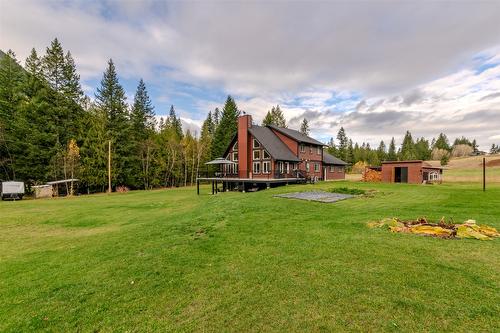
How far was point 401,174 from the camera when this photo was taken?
1182 inches

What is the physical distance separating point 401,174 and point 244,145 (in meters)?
19.3

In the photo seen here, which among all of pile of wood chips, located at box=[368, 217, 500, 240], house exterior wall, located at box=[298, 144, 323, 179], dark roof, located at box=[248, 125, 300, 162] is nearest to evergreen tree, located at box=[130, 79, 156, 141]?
dark roof, located at box=[248, 125, 300, 162]

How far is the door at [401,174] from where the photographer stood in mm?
29567

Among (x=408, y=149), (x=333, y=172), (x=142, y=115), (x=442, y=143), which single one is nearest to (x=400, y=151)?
(x=408, y=149)

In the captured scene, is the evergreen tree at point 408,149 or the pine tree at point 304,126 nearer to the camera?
the pine tree at point 304,126

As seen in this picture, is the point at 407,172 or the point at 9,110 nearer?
the point at 407,172

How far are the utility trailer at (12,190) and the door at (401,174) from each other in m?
42.6

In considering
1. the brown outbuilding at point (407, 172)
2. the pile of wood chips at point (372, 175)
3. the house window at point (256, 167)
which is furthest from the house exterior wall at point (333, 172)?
the house window at point (256, 167)

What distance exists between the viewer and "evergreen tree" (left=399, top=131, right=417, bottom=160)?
3231 inches

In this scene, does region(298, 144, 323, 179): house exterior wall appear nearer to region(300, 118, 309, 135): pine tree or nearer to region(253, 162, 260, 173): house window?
region(253, 162, 260, 173): house window

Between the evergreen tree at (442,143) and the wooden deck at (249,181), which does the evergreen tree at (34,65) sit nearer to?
the wooden deck at (249,181)

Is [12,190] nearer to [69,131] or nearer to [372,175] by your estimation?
[69,131]

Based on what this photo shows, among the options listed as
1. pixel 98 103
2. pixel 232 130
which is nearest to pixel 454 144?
pixel 232 130

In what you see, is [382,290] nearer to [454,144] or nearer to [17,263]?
[17,263]
